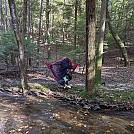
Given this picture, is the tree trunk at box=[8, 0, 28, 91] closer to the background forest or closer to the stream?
the background forest

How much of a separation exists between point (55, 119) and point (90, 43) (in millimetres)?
3152

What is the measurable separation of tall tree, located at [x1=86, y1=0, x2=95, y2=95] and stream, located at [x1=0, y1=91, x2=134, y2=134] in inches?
46.1

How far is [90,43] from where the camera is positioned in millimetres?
8898

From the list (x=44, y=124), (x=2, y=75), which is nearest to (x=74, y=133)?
(x=44, y=124)

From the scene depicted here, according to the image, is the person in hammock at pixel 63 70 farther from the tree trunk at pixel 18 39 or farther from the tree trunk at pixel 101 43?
the tree trunk at pixel 18 39

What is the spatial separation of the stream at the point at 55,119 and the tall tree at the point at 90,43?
3.84 ft

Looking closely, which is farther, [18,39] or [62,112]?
[18,39]

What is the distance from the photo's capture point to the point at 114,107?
854 cm

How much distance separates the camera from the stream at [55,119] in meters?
6.42

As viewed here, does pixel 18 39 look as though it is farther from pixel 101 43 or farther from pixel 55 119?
pixel 55 119

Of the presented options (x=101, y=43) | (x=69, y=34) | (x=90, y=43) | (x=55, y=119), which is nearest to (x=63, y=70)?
(x=101, y=43)

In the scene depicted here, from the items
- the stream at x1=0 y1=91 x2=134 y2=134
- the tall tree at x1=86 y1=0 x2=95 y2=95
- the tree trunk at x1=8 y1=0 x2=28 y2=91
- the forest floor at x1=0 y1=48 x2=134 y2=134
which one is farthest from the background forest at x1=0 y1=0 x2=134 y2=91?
the tall tree at x1=86 y1=0 x2=95 y2=95

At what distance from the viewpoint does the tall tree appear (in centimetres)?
858

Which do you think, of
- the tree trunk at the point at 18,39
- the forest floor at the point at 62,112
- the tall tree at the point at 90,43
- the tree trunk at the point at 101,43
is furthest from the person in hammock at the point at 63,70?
the tall tree at the point at 90,43
